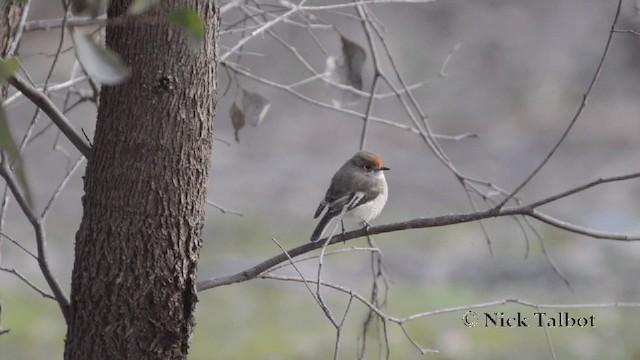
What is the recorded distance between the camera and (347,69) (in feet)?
10.7

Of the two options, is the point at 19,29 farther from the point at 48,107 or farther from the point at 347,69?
the point at 347,69

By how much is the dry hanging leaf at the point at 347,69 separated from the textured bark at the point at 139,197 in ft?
3.56

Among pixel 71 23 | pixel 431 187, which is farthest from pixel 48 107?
pixel 431 187

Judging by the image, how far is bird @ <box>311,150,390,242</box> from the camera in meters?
3.93

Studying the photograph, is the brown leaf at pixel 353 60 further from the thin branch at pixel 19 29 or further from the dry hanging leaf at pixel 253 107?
the thin branch at pixel 19 29

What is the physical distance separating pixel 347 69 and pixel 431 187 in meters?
6.84

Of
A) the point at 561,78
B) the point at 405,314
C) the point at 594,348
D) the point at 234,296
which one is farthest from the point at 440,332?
the point at 561,78

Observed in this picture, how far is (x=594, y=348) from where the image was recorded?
661 centimetres

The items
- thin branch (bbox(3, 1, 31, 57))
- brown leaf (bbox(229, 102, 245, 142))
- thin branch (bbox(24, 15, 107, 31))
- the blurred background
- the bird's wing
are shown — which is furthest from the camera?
the blurred background

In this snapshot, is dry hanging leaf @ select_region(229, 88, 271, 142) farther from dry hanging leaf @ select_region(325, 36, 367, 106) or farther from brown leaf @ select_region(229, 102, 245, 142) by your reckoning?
dry hanging leaf @ select_region(325, 36, 367, 106)

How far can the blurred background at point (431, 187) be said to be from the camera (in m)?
6.89

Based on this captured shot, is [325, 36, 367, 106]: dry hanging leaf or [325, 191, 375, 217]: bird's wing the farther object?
[325, 191, 375, 217]: bird's wing

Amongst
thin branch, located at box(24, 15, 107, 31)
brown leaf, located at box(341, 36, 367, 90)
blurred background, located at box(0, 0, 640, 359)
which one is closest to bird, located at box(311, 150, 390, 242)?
blurred background, located at box(0, 0, 640, 359)

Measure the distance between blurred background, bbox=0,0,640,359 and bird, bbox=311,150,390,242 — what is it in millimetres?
576
